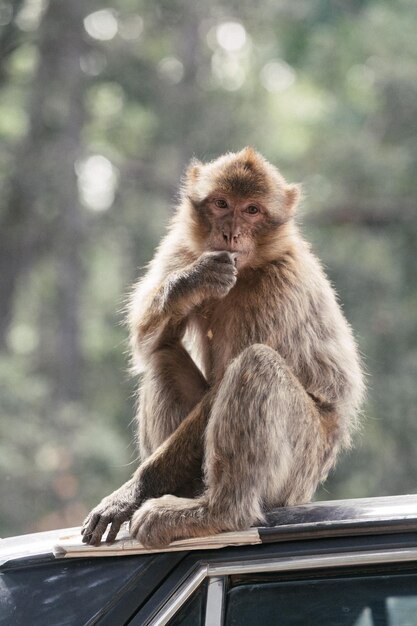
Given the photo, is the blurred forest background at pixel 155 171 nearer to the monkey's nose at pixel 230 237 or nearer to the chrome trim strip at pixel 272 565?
the monkey's nose at pixel 230 237

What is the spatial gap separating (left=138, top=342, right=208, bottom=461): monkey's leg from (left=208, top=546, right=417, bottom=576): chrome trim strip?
1.70 meters

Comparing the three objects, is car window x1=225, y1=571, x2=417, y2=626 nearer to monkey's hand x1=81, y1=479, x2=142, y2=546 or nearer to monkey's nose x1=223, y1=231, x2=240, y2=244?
monkey's hand x1=81, y1=479, x2=142, y2=546

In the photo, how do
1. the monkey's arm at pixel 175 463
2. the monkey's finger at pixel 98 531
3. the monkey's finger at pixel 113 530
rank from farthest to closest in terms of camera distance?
the monkey's arm at pixel 175 463 → the monkey's finger at pixel 113 530 → the monkey's finger at pixel 98 531

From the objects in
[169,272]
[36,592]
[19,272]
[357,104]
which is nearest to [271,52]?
[357,104]

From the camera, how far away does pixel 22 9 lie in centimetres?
1438

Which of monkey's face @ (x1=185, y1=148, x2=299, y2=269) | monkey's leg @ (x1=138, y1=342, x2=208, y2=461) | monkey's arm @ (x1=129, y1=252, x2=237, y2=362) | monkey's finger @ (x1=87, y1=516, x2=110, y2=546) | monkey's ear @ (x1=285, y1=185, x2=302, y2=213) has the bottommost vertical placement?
monkey's finger @ (x1=87, y1=516, x2=110, y2=546)

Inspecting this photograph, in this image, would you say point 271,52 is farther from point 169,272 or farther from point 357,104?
point 169,272

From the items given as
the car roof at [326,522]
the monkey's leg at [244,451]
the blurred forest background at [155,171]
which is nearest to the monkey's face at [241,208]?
the monkey's leg at [244,451]

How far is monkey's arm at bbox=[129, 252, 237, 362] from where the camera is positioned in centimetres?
396

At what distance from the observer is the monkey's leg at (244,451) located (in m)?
3.50

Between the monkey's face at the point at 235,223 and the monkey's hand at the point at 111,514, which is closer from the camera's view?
the monkey's hand at the point at 111,514

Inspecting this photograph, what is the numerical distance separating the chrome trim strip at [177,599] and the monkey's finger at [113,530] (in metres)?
0.55

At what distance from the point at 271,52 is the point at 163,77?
2995 millimetres

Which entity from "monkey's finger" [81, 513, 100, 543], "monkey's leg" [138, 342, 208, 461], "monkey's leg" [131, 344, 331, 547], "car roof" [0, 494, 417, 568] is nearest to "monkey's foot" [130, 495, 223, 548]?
"monkey's leg" [131, 344, 331, 547]
